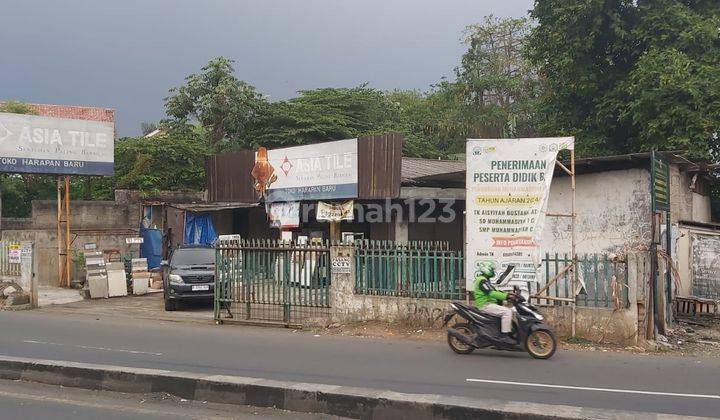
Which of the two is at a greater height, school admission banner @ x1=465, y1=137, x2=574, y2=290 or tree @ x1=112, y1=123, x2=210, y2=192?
tree @ x1=112, y1=123, x2=210, y2=192

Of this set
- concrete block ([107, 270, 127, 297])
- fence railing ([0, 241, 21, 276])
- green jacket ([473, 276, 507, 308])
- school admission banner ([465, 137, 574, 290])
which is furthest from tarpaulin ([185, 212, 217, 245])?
green jacket ([473, 276, 507, 308])

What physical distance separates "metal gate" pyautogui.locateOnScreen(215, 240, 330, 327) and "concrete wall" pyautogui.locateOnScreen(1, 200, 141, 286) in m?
10.3

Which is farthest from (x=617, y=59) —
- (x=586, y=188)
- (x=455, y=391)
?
(x=455, y=391)

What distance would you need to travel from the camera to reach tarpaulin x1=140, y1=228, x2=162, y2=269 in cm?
2302

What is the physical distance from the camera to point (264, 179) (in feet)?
65.3

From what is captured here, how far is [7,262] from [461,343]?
47.1 feet

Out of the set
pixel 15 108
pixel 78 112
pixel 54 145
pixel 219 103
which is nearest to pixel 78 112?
pixel 78 112

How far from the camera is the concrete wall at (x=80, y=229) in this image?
827 inches

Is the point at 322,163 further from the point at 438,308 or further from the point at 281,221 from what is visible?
the point at 438,308

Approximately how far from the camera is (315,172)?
18.2m

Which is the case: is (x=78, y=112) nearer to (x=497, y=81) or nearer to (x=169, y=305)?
(x=497, y=81)

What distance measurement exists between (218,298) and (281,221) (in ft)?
20.1

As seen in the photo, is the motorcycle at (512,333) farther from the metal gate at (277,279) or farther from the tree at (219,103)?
the tree at (219,103)

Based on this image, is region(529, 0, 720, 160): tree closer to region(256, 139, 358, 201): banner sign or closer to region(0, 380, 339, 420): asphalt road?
region(256, 139, 358, 201): banner sign
